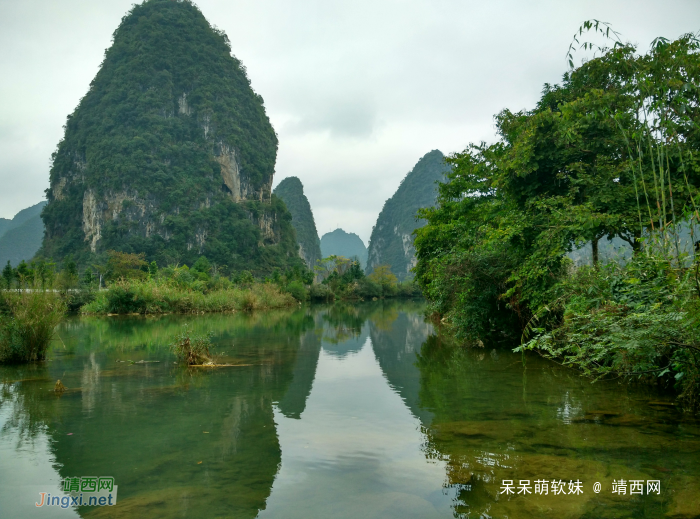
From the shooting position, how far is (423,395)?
7.10 meters

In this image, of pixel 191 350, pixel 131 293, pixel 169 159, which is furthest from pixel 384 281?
pixel 191 350

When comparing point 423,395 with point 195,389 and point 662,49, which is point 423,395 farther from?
point 662,49

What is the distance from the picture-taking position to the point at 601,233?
864 cm

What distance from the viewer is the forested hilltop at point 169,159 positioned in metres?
67.9

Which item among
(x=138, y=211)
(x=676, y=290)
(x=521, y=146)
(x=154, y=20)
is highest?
(x=154, y=20)

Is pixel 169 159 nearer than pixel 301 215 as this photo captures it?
Yes

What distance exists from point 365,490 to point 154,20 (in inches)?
3825

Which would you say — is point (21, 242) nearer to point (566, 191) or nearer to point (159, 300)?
point (159, 300)

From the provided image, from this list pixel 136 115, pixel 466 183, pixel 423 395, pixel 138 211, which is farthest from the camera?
pixel 136 115

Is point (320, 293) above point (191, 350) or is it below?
above

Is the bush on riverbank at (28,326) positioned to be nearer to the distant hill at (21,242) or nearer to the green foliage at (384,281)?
the green foliage at (384,281)

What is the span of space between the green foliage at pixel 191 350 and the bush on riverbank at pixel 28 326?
95.1 inches

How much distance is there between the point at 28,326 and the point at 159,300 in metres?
17.2

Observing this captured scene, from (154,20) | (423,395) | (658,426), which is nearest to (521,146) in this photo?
(423,395)
